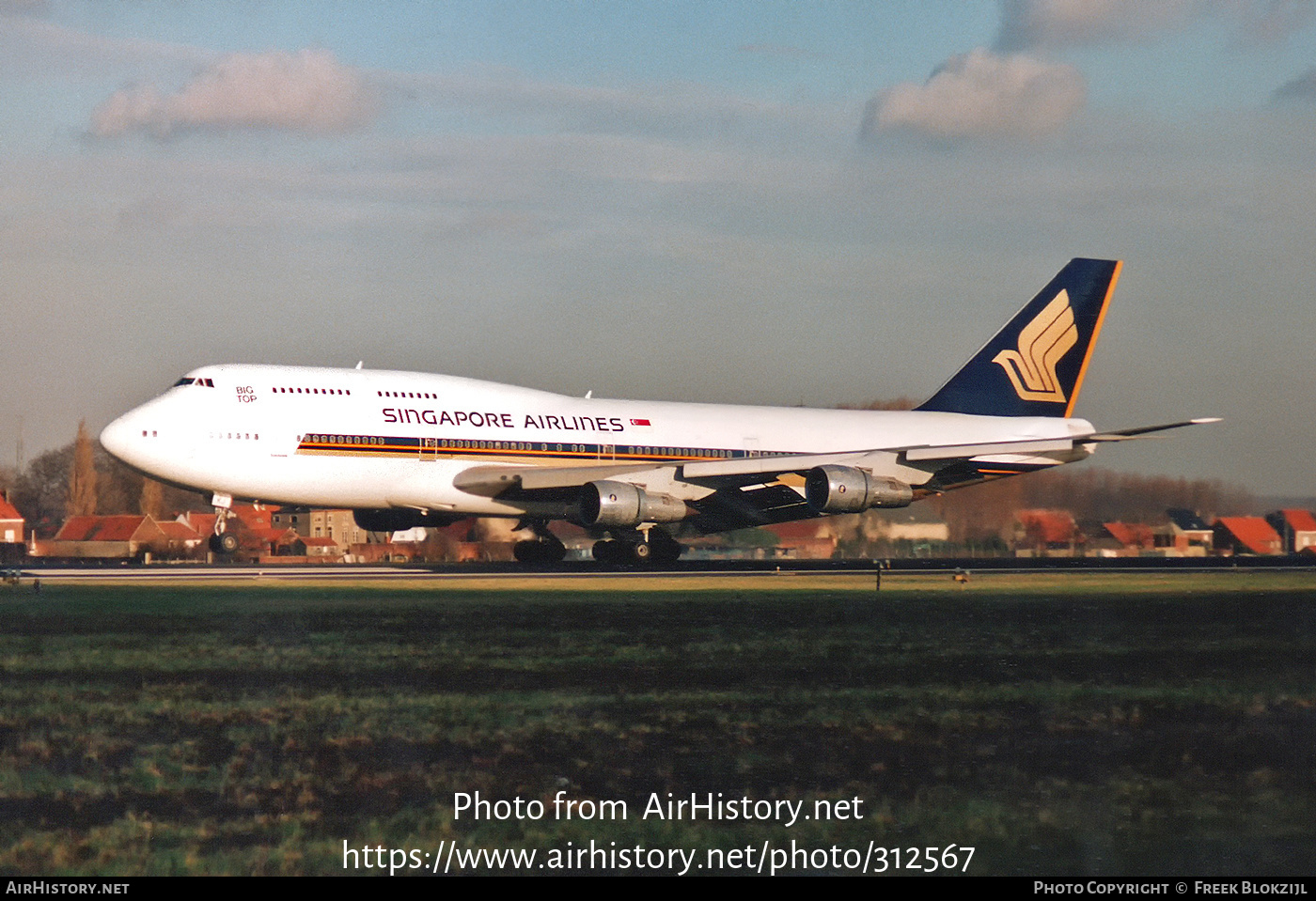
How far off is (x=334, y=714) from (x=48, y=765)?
2.64 m

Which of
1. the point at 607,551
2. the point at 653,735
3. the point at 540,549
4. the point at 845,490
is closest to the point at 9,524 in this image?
the point at 540,549

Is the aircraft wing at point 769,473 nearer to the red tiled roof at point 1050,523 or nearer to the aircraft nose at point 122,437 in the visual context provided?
the red tiled roof at point 1050,523

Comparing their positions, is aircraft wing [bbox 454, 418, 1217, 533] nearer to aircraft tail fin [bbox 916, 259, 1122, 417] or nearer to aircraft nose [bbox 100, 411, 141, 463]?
aircraft tail fin [bbox 916, 259, 1122, 417]

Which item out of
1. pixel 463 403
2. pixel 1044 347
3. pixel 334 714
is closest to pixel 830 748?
pixel 334 714

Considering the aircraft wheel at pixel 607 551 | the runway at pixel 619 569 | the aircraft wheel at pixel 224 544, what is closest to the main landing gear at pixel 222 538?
the aircraft wheel at pixel 224 544

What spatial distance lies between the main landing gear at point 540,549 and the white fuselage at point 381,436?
263cm

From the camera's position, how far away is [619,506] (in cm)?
3853

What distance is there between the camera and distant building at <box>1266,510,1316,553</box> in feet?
160

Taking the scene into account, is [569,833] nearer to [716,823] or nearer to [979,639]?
[716,823]

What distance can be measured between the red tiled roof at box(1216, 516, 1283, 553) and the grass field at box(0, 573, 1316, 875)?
27416mm

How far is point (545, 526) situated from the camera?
43.1 meters

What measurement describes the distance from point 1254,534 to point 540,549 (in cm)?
2343

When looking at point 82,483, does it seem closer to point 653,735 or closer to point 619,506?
point 619,506

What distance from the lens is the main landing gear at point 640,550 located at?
4081cm
